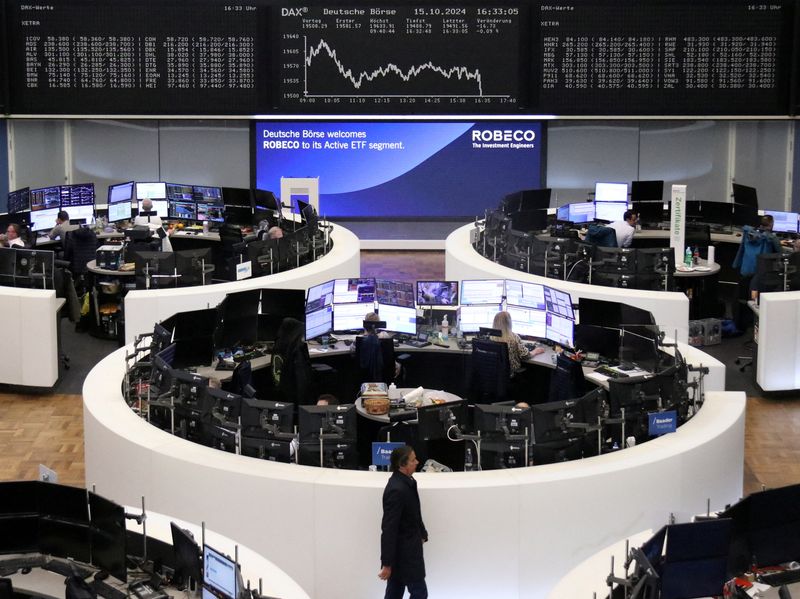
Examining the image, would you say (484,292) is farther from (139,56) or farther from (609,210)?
(139,56)

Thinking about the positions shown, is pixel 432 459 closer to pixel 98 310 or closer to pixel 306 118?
pixel 98 310

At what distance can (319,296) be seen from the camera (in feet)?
35.2

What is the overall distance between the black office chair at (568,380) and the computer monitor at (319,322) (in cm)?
224

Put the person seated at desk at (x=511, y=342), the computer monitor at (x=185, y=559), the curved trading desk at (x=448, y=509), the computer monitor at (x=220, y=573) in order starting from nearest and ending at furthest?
the computer monitor at (x=220, y=573) → the computer monitor at (x=185, y=559) → the curved trading desk at (x=448, y=509) → the person seated at desk at (x=511, y=342)

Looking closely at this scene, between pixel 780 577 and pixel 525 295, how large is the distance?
15.2ft

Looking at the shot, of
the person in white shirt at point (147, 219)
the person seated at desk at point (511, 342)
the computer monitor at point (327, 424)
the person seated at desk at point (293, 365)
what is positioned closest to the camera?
the computer monitor at point (327, 424)

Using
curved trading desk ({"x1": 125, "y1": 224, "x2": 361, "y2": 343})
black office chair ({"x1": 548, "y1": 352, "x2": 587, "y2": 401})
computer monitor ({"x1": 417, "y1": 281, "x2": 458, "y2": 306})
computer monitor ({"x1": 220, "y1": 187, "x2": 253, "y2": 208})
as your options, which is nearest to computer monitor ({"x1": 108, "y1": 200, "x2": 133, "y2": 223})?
computer monitor ({"x1": 220, "y1": 187, "x2": 253, "y2": 208})

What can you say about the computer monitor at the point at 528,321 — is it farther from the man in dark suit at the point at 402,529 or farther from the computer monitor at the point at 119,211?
the computer monitor at the point at 119,211

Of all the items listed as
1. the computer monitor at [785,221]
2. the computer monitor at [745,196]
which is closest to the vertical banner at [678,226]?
the computer monitor at [785,221]

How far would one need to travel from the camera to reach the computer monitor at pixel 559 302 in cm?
1038

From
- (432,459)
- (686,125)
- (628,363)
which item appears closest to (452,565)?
(432,459)

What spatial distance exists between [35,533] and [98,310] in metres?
6.86

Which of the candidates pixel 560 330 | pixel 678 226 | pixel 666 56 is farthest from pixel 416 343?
pixel 666 56

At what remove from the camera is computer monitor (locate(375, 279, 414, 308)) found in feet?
35.4
